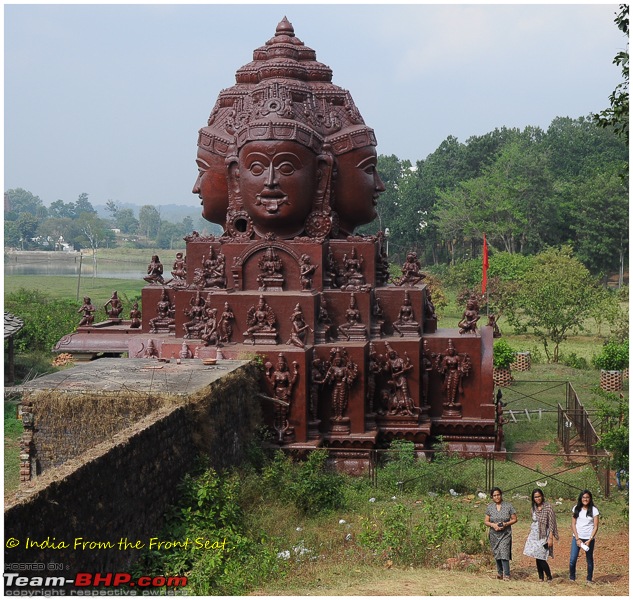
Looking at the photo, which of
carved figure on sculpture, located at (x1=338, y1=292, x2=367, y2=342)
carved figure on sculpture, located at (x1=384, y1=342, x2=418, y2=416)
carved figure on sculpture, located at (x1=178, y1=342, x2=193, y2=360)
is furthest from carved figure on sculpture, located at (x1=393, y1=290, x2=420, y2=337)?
carved figure on sculpture, located at (x1=178, y1=342, x2=193, y2=360)

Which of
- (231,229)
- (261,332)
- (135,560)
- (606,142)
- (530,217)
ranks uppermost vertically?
(606,142)

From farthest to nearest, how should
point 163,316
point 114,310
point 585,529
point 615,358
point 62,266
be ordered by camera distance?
1. point 62,266
2. point 615,358
3. point 114,310
4. point 163,316
5. point 585,529

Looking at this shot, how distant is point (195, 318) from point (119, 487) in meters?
9.16

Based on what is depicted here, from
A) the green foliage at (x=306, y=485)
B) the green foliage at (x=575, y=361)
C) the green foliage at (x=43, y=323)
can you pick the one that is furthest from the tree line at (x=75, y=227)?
the green foliage at (x=306, y=485)

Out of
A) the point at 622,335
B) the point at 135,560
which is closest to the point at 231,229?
the point at 135,560

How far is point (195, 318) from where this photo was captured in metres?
19.8

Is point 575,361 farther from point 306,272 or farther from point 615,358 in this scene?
point 306,272

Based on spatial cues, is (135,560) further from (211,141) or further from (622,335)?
(622,335)

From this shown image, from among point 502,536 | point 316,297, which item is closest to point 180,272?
point 316,297

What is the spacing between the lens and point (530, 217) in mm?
59438

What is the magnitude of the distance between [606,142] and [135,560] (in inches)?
2425

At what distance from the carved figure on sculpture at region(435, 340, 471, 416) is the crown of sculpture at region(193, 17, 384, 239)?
320cm

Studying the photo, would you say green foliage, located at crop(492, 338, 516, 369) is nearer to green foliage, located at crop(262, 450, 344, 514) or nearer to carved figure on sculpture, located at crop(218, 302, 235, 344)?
carved figure on sculpture, located at crop(218, 302, 235, 344)

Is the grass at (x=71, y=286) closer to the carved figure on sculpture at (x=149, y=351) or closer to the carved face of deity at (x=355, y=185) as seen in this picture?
the carved figure on sculpture at (x=149, y=351)
